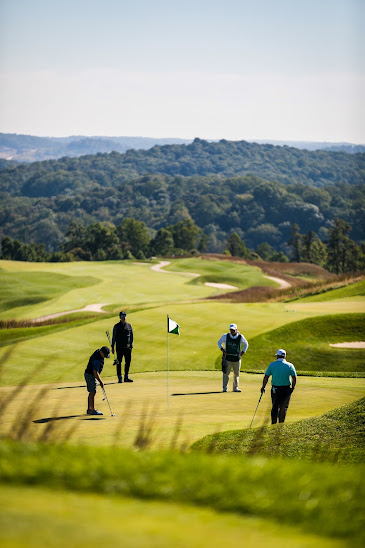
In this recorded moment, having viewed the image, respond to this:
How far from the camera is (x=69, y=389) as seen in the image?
18094 mm

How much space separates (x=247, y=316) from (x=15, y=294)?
31013mm

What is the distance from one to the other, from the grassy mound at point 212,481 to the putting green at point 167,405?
131 inches

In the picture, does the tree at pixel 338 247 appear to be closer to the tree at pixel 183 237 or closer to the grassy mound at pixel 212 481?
the tree at pixel 183 237

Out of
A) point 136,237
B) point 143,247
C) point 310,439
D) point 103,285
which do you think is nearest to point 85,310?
point 103,285

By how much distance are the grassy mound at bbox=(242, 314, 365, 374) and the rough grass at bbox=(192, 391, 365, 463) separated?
11.5 m

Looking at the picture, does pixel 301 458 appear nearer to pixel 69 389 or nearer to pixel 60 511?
pixel 60 511

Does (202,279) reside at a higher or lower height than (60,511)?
lower

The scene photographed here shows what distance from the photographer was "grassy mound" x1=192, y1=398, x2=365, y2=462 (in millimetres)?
9617

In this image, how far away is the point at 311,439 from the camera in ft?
34.8

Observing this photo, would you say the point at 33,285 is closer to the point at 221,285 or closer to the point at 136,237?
the point at 221,285

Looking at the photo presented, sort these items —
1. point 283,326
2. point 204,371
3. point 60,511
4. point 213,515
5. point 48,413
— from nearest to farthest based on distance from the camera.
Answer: point 60,511 → point 213,515 → point 48,413 → point 204,371 → point 283,326

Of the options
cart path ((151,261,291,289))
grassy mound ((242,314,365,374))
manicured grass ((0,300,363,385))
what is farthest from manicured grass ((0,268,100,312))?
grassy mound ((242,314,365,374))


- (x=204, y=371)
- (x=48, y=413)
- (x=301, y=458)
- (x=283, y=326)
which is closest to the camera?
(x=301, y=458)

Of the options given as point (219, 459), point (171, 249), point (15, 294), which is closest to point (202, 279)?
point (15, 294)
